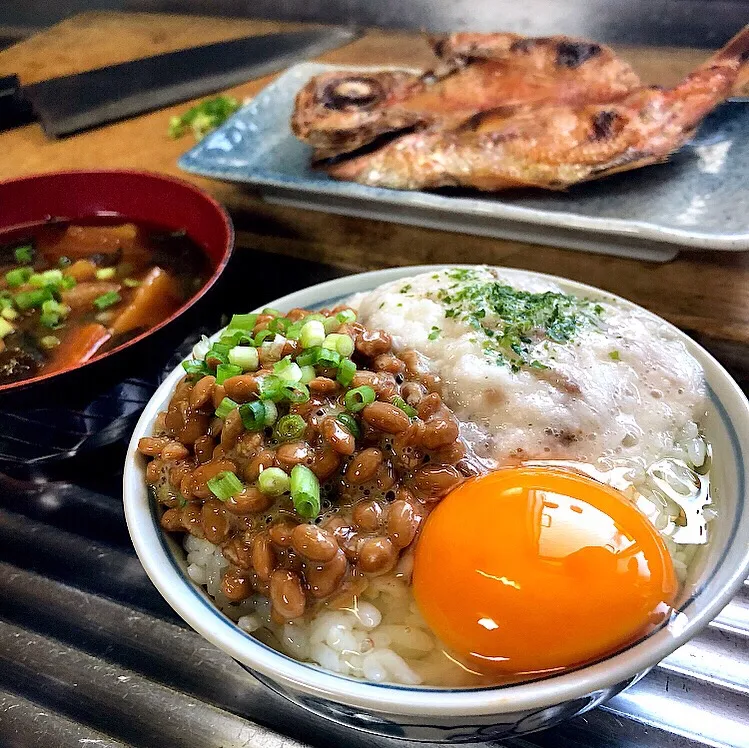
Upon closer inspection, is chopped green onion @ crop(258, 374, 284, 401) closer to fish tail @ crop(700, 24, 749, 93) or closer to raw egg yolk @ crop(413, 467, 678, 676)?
raw egg yolk @ crop(413, 467, 678, 676)

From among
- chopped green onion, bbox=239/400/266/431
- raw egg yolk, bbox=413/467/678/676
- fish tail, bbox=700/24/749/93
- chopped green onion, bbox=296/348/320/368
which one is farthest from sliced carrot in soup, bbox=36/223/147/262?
fish tail, bbox=700/24/749/93

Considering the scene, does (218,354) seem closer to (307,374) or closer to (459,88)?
(307,374)

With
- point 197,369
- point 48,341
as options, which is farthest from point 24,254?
point 197,369

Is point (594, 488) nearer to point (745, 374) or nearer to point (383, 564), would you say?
point (383, 564)

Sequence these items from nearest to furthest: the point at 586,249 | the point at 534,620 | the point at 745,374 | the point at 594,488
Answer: the point at 534,620 → the point at 594,488 → the point at 745,374 → the point at 586,249

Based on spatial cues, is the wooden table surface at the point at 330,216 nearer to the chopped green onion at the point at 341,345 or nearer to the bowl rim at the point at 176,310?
the bowl rim at the point at 176,310

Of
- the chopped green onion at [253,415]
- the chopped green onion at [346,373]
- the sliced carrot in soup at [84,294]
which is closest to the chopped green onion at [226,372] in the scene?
the chopped green onion at [253,415]

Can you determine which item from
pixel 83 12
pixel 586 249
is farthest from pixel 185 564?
pixel 83 12
